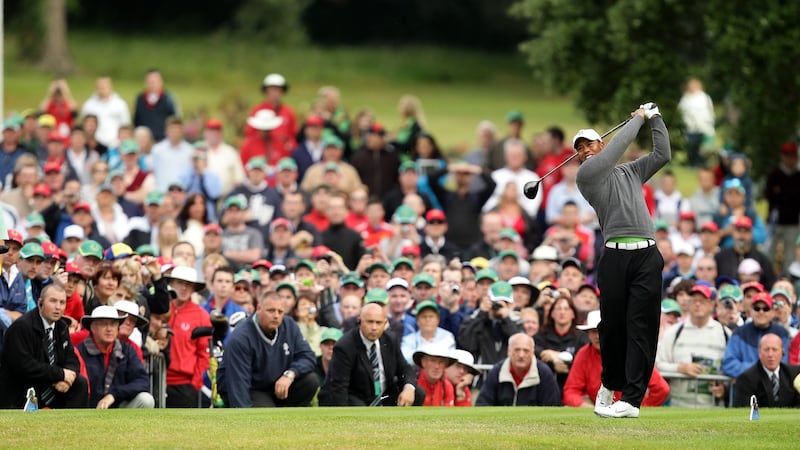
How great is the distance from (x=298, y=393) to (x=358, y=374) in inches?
23.7

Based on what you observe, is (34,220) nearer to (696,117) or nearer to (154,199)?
(154,199)

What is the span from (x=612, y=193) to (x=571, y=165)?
1183cm

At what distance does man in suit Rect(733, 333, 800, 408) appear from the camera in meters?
15.8

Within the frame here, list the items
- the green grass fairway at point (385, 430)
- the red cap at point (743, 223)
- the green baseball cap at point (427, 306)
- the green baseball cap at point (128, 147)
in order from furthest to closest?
1. the green baseball cap at point (128, 147)
2. the red cap at point (743, 223)
3. the green baseball cap at point (427, 306)
4. the green grass fairway at point (385, 430)

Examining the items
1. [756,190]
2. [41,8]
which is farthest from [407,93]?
[756,190]

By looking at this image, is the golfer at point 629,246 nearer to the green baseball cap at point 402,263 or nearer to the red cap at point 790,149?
the green baseball cap at point 402,263

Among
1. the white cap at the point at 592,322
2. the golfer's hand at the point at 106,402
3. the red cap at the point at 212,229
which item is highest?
the red cap at the point at 212,229

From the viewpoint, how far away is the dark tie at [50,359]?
46.6 feet

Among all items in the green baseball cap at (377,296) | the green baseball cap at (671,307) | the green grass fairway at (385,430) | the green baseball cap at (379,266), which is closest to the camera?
the green grass fairway at (385,430)

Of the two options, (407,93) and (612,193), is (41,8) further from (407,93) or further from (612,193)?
(612,193)

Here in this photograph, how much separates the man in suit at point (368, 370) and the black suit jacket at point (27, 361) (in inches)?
98.3

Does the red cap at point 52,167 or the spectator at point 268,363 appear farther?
the red cap at point 52,167

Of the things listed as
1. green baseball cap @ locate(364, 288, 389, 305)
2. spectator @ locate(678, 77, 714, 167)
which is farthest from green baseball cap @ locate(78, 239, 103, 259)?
spectator @ locate(678, 77, 714, 167)

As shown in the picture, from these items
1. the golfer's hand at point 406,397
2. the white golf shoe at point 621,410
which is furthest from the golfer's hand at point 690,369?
the white golf shoe at point 621,410
